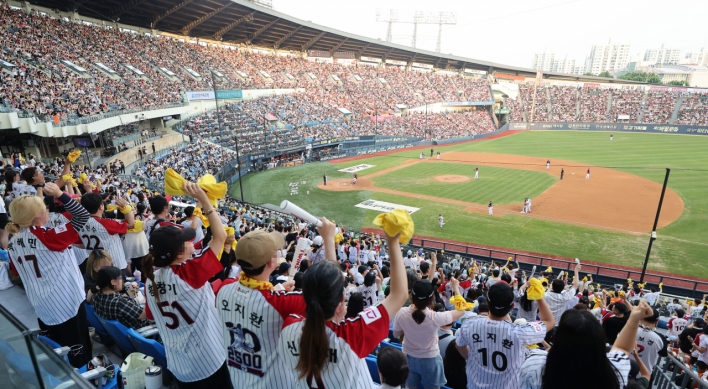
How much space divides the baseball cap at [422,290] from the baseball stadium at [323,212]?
0.03m

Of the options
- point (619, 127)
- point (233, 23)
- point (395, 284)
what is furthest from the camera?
point (619, 127)

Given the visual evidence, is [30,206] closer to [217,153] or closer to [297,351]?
[297,351]

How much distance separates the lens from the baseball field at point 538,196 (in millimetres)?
18250

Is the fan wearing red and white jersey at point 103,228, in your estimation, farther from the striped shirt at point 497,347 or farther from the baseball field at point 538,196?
the baseball field at point 538,196

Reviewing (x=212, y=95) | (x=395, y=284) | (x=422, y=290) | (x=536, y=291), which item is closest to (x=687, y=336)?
(x=536, y=291)

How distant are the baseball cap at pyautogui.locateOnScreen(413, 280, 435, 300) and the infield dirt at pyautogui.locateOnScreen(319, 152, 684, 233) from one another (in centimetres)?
1964

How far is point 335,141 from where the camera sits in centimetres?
4103

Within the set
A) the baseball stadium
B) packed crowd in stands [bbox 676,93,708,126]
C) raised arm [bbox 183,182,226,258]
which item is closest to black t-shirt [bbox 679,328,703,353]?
the baseball stadium

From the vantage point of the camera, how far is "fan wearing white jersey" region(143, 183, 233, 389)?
114 inches

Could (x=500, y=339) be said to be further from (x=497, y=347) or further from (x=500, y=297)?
(x=500, y=297)

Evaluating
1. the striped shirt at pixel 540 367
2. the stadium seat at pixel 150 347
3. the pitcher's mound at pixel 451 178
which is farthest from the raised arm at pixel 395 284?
the pitcher's mound at pixel 451 178

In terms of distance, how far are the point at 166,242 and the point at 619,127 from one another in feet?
229

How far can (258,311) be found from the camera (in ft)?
8.06

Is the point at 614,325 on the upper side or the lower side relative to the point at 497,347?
lower
